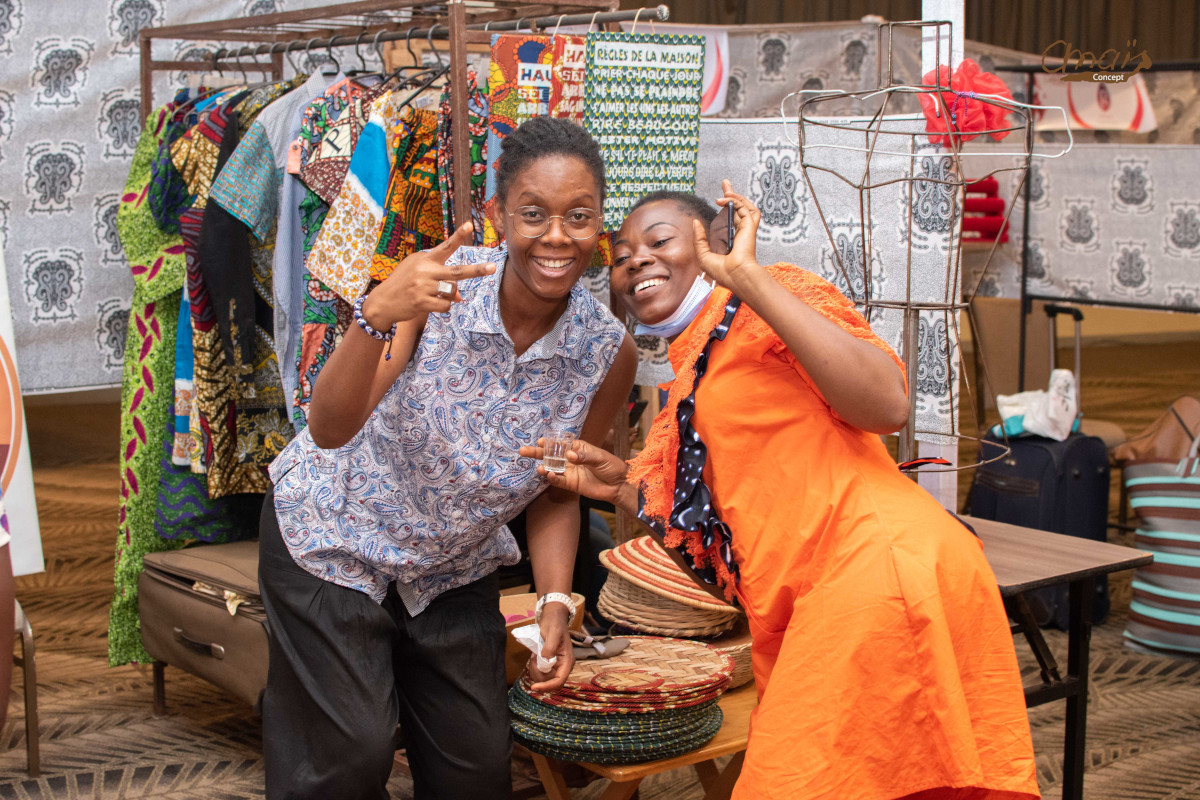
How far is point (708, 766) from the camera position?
263 centimetres

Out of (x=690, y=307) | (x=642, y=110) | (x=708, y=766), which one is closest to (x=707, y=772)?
(x=708, y=766)

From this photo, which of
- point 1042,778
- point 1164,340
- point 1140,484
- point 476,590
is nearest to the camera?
point 476,590

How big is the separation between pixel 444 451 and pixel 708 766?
1.07 meters

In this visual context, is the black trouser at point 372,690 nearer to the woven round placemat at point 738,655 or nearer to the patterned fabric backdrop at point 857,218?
the woven round placemat at point 738,655

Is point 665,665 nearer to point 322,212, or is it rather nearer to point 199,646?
point 199,646

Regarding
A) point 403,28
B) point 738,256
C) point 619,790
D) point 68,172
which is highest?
point 403,28

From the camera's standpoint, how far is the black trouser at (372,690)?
2.10 meters

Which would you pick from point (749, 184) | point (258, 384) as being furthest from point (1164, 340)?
point (258, 384)

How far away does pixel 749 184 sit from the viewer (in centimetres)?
334

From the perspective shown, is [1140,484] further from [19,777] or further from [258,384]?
[19,777]

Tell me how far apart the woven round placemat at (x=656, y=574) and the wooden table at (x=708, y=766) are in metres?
0.21

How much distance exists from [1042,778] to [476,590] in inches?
66.7

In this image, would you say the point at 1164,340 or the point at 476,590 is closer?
the point at 476,590

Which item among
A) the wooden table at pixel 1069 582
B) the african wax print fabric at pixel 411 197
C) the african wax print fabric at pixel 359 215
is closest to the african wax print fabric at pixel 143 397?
the african wax print fabric at pixel 359 215
